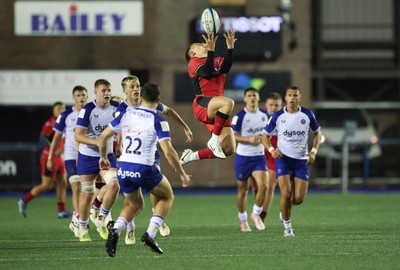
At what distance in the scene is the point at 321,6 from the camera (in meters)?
35.8

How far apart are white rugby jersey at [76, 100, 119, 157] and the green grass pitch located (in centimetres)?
124

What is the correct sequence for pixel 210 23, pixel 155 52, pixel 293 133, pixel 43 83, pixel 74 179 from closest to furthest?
pixel 210 23, pixel 293 133, pixel 74 179, pixel 43 83, pixel 155 52

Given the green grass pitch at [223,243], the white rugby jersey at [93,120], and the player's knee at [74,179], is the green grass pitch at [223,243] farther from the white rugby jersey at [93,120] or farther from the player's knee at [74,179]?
the white rugby jersey at [93,120]

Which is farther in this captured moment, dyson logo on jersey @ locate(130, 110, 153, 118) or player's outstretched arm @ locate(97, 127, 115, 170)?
player's outstretched arm @ locate(97, 127, 115, 170)

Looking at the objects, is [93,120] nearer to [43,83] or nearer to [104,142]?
[104,142]

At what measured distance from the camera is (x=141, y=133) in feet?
39.1

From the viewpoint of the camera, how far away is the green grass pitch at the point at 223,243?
38.0 ft

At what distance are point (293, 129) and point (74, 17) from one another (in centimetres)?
1569

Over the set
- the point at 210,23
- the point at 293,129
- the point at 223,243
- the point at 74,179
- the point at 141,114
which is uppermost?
the point at 210,23

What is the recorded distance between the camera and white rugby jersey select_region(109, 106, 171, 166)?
11852 mm

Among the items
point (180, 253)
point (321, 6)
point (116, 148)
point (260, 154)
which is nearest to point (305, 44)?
point (321, 6)

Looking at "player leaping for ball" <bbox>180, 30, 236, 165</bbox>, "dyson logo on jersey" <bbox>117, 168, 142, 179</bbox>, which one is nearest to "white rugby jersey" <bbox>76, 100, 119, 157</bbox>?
"player leaping for ball" <bbox>180, 30, 236, 165</bbox>

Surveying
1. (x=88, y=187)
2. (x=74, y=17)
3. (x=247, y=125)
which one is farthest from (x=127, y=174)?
(x=74, y=17)

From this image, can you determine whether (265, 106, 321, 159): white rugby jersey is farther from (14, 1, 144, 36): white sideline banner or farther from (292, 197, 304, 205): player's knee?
(14, 1, 144, 36): white sideline banner
